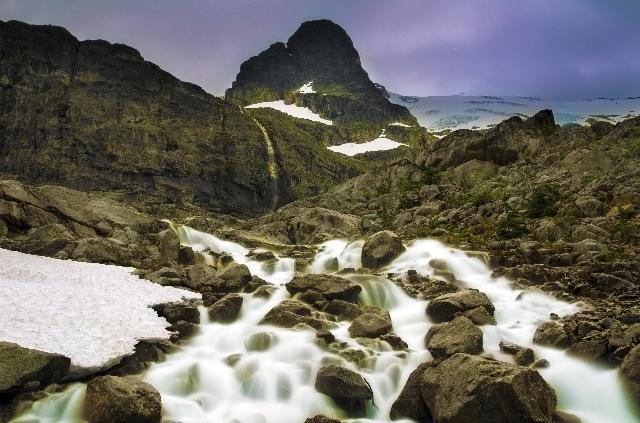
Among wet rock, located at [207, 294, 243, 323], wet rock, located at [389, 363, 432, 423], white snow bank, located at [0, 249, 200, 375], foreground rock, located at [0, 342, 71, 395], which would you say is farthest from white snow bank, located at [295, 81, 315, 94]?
foreground rock, located at [0, 342, 71, 395]

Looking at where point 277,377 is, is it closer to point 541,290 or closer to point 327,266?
point 541,290

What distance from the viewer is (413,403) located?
43.5 feet

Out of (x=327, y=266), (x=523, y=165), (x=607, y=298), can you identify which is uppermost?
(x=523, y=165)

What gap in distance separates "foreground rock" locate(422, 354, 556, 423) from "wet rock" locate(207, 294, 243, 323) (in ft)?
32.9

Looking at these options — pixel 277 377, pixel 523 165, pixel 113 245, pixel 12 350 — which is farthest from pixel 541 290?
pixel 523 165

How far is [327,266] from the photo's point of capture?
1233 inches

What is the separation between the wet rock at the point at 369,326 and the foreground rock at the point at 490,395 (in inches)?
209

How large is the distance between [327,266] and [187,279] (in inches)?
391

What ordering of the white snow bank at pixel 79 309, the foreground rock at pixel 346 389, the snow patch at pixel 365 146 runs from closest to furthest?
the foreground rock at pixel 346 389, the white snow bank at pixel 79 309, the snow patch at pixel 365 146

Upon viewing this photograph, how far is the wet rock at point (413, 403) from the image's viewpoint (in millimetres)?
13148

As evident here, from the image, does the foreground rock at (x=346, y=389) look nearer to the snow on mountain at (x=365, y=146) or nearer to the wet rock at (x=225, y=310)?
the wet rock at (x=225, y=310)

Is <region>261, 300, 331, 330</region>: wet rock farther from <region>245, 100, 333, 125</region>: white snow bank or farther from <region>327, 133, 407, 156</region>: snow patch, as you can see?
<region>245, 100, 333, 125</region>: white snow bank

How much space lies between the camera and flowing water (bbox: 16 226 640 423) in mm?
13242

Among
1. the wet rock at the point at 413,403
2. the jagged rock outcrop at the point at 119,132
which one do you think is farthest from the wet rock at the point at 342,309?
the jagged rock outcrop at the point at 119,132
